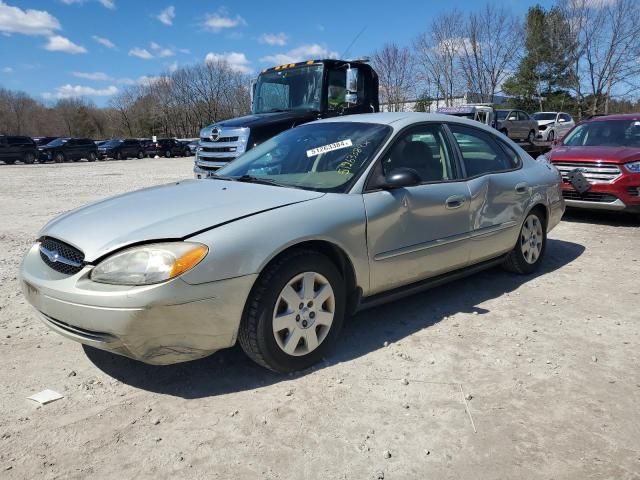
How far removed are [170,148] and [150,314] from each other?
42.5 metres

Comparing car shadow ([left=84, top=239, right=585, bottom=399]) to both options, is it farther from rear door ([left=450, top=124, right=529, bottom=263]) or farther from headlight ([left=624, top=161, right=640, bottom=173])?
headlight ([left=624, top=161, right=640, bottom=173])

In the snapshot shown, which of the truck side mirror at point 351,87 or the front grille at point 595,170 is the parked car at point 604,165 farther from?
the truck side mirror at point 351,87

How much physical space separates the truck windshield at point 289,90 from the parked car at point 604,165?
4188mm

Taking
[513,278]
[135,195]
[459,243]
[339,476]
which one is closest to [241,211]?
[135,195]

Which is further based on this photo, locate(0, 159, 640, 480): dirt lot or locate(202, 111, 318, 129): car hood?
locate(202, 111, 318, 129): car hood

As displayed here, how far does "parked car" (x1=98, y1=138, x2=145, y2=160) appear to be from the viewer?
3866 cm

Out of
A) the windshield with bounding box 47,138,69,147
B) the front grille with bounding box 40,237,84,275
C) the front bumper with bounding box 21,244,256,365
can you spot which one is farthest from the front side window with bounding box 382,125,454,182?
the windshield with bounding box 47,138,69,147

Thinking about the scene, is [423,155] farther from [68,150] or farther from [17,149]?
[68,150]

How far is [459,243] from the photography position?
4121 mm

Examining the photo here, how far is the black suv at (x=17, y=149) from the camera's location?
31314 millimetres

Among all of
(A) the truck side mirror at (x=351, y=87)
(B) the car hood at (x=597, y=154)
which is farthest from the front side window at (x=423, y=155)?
(A) the truck side mirror at (x=351, y=87)

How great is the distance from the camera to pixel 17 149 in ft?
105

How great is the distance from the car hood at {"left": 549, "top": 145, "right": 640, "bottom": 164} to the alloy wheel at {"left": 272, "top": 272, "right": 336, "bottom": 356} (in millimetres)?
6036

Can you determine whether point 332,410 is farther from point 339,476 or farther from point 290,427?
point 339,476
